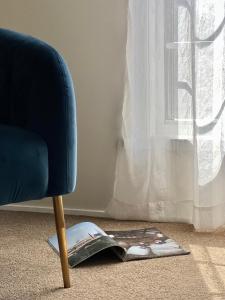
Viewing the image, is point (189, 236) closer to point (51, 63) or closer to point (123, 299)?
point (123, 299)

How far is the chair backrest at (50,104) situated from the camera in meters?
1.23

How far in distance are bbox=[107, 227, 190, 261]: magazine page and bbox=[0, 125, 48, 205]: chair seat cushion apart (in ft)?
1.52

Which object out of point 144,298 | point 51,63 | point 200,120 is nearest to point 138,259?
point 144,298

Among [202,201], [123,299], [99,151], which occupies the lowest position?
[123,299]

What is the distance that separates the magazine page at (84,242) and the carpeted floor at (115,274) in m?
0.03

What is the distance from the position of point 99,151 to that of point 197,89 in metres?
0.47

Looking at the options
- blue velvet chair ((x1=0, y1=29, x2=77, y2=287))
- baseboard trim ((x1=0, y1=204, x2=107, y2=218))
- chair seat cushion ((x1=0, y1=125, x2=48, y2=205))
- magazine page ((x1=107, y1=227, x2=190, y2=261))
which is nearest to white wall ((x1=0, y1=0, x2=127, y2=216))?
baseboard trim ((x1=0, y1=204, x2=107, y2=218))

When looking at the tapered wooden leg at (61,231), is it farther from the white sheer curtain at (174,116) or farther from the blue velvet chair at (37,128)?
the white sheer curtain at (174,116)

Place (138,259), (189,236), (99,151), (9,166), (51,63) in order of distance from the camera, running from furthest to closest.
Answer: (99,151)
(189,236)
(138,259)
(51,63)
(9,166)

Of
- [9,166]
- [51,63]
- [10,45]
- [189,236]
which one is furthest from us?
[189,236]

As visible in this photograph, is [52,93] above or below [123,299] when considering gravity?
above

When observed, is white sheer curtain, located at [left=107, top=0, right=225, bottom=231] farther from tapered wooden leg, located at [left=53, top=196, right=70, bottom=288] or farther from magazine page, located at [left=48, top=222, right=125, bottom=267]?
tapered wooden leg, located at [left=53, top=196, right=70, bottom=288]

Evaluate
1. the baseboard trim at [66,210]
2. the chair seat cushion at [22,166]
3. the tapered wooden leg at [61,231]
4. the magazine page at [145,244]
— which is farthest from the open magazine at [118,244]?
the chair seat cushion at [22,166]

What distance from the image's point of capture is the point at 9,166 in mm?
1135
